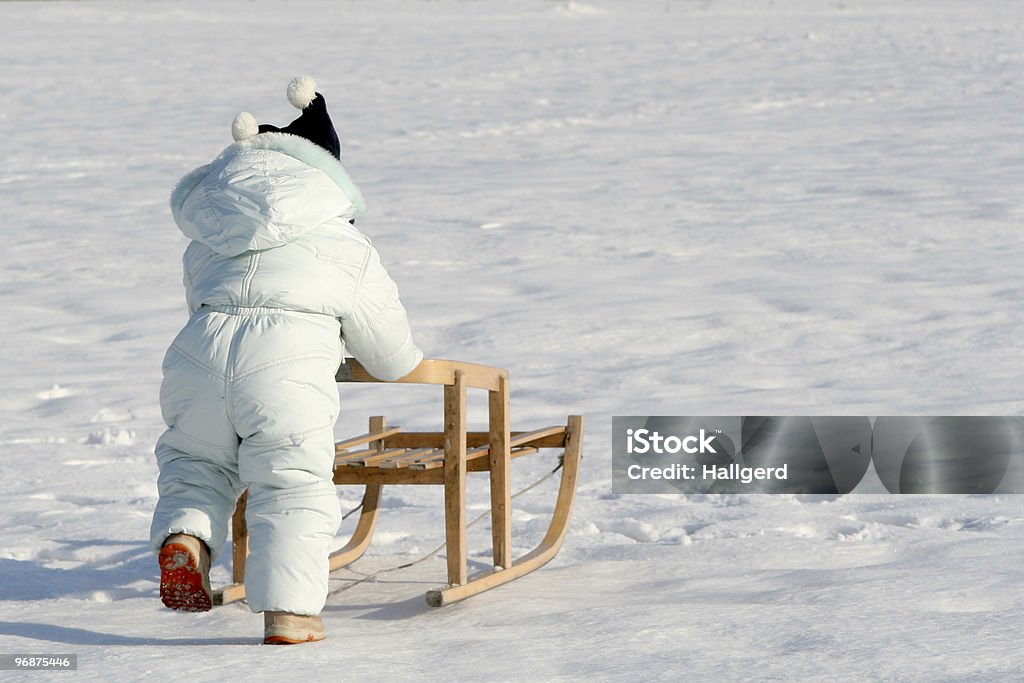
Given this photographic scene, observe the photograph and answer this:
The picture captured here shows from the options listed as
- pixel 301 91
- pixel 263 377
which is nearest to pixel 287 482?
pixel 263 377

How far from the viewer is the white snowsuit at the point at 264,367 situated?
316 cm

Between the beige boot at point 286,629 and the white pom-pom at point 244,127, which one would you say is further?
the white pom-pom at point 244,127

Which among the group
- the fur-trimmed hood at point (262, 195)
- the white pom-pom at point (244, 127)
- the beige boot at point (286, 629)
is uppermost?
the white pom-pom at point (244, 127)

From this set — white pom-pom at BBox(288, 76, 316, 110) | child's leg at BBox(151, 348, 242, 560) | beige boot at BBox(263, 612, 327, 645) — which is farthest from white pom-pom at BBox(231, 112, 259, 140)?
beige boot at BBox(263, 612, 327, 645)

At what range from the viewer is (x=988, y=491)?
469cm

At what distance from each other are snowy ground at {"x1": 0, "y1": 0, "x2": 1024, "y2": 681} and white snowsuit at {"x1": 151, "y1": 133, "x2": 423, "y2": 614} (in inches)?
10.6

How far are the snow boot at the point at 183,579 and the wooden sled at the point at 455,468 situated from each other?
65cm

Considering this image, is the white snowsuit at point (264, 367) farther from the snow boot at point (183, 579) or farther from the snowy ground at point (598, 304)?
the snowy ground at point (598, 304)

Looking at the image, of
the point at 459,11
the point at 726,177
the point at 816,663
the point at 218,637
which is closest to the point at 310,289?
the point at 218,637
